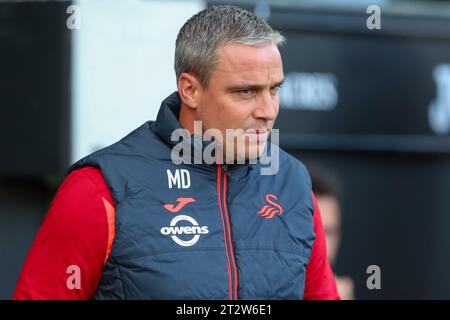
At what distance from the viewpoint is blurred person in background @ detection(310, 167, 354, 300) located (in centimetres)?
471

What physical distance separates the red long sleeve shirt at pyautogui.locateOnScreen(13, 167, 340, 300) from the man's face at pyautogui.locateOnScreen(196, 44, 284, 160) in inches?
13.8

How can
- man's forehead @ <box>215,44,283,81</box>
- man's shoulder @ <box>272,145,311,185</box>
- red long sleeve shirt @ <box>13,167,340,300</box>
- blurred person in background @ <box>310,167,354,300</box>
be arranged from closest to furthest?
red long sleeve shirt @ <box>13,167,340,300</box> → man's forehead @ <box>215,44,283,81</box> → man's shoulder @ <box>272,145,311,185</box> → blurred person in background @ <box>310,167,354,300</box>

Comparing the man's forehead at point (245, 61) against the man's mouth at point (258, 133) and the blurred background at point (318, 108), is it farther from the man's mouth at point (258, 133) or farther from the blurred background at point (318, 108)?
the blurred background at point (318, 108)

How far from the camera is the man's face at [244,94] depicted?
248 cm

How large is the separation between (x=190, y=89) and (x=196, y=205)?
308 mm

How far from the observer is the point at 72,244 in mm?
2373

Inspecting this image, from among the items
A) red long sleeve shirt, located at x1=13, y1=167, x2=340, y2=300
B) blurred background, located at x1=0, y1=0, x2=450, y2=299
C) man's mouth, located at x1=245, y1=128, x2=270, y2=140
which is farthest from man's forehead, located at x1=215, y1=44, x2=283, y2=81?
blurred background, located at x1=0, y1=0, x2=450, y2=299

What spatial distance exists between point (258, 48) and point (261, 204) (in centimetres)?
40

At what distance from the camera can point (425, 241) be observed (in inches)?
225

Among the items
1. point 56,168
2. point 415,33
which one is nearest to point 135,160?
point 56,168

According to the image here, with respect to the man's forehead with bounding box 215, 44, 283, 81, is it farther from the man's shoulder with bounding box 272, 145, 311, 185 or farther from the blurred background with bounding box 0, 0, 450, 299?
the blurred background with bounding box 0, 0, 450, 299

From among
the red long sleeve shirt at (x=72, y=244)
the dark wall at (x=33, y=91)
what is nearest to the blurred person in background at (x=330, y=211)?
the dark wall at (x=33, y=91)

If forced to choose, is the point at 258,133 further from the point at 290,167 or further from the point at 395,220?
the point at 395,220
